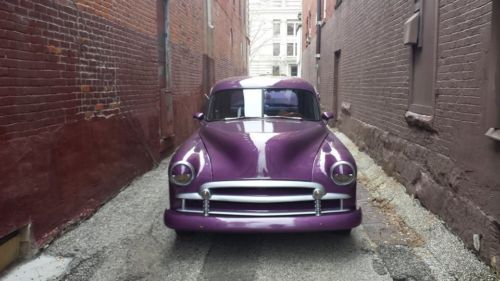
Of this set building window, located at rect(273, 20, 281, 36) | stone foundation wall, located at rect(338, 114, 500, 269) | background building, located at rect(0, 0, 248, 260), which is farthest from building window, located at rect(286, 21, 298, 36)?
stone foundation wall, located at rect(338, 114, 500, 269)

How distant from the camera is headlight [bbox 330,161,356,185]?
4637mm

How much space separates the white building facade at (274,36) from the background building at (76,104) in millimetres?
52192

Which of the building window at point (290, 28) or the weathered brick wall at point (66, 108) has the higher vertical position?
Answer: the building window at point (290, 28)

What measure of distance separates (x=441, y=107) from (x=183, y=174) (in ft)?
9.37

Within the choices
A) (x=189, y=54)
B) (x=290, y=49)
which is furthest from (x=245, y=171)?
(x=290, y=49)

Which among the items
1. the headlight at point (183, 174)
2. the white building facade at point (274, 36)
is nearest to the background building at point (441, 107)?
the headlight at point (183, 174)

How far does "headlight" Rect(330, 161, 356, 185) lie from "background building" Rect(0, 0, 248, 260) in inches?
103

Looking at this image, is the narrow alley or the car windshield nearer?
the narrow alley

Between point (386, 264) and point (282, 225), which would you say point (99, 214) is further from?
point (386, 264)

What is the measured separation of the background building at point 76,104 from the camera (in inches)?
171

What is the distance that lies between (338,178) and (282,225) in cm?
66

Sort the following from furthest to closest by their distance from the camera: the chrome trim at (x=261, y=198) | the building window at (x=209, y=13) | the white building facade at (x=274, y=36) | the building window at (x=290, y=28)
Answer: the building window at (x=290, y=28)
the white building facade at (x=274, y=36)
the building window at (x=209, y=13)
the chrome trim at (x=261, y=198)

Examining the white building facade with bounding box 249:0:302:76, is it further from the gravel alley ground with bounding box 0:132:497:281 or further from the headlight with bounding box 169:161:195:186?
the headlight with bounding box 169:161:195:186

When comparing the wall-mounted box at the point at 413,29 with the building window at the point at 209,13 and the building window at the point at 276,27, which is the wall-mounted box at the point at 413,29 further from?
the building window at the point at 276,27
